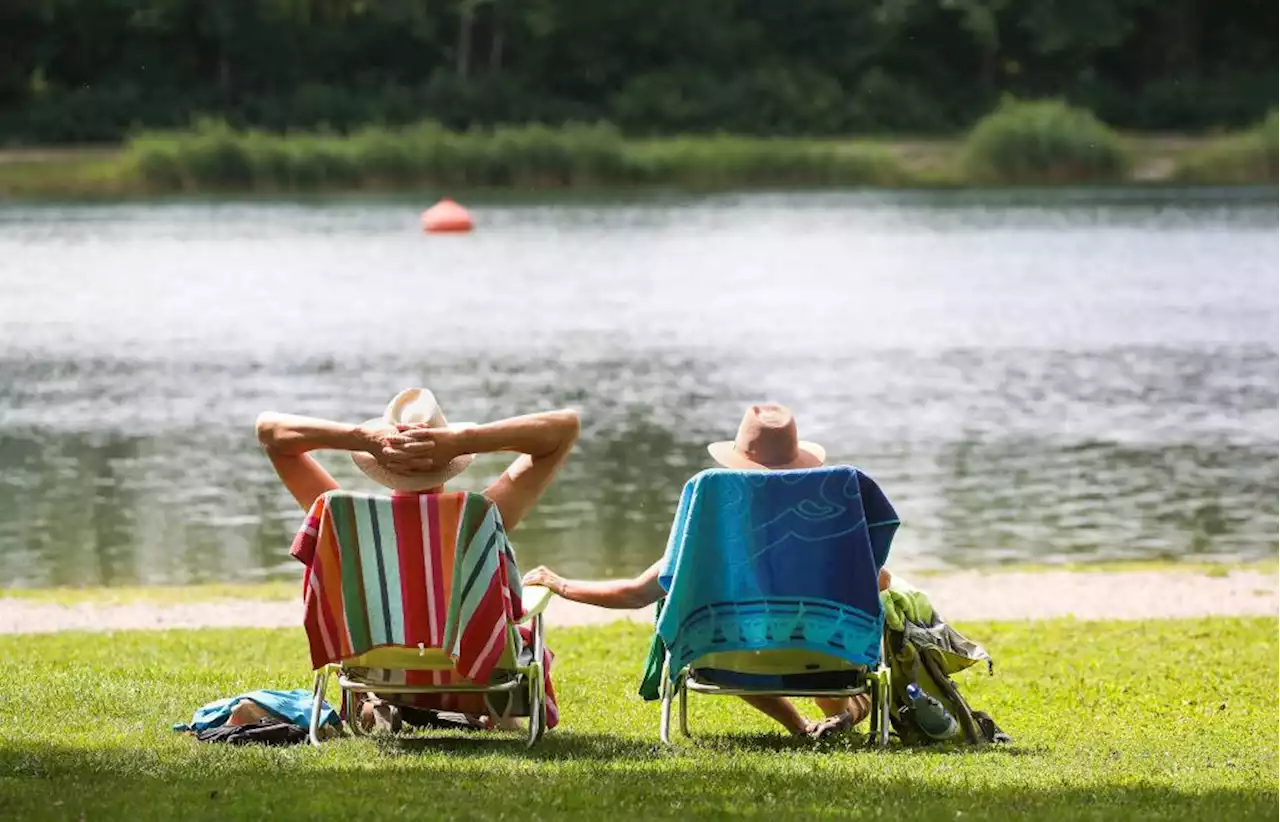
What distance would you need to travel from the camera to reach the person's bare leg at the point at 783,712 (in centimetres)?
695

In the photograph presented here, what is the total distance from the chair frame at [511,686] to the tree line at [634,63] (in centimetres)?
6690

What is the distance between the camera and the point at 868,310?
34.1 m

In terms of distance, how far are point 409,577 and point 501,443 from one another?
0.47m

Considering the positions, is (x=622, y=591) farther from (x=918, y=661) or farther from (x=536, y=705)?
(x=918, y=661)

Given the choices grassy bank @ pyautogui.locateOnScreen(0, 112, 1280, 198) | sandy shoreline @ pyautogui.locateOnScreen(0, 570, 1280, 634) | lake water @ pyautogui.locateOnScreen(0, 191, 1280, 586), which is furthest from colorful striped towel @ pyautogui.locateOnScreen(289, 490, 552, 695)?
grassy bank @ pyautogui.locateOnScreen(0, 112, 1280, 198)

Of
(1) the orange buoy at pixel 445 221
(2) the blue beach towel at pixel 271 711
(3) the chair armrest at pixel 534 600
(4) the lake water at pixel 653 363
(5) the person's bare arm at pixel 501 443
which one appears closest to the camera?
(5) the person's bare arm at pixel 501 443

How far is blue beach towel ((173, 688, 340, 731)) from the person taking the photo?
6.55 metres

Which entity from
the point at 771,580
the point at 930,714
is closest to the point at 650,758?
the point at 771,580

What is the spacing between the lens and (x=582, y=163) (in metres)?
64.6

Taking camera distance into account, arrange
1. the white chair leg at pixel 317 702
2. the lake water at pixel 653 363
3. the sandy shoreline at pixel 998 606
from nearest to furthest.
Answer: the white chair leg at pixel 317 702, the sandy shoreline at pixel 998 606, the lake water at pixel 653 363

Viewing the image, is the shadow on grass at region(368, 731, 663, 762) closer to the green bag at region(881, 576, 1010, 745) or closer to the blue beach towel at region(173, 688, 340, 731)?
the blue beach towel at region(173, 688, 340, 731)

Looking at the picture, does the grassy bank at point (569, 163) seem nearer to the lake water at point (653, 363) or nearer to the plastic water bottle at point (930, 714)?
the lake water at point (653, 363)

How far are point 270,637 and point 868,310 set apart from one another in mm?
24958

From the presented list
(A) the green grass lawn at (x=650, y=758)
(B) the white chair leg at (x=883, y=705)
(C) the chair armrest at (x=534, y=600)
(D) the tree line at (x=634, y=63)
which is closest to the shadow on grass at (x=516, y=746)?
(A) the green grass lawn at (x=650, y=758)
